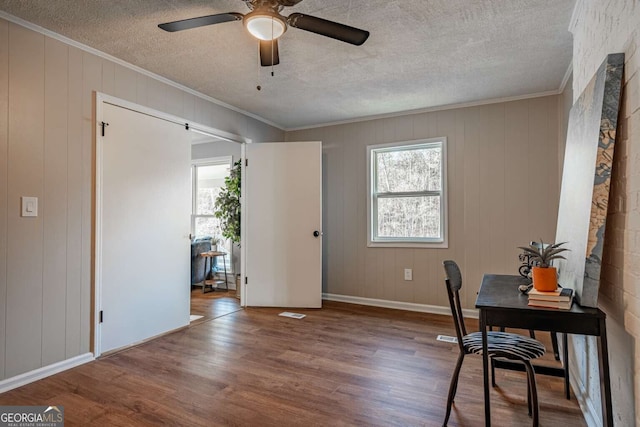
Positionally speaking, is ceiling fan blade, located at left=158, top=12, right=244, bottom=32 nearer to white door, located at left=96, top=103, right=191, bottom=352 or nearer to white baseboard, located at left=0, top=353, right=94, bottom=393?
white door, located at left=96, top=103, right=191, bottom=352

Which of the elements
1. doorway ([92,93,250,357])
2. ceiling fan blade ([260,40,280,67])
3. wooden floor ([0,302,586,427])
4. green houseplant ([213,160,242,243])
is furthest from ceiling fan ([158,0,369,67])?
green houseplant ([213,160,242,243])

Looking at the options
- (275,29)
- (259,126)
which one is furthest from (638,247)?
(259,126)

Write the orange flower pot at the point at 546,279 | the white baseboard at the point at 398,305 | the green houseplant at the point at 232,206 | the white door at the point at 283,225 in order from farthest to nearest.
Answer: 1. the green houseplant at the point at 232,206
2. the white door at the point at 283,225
3. the white baseboard at the point at 398,305
4. the orange flower pot at the point at 546,279

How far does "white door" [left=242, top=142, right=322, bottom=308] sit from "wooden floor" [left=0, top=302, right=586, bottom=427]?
952 millimetres

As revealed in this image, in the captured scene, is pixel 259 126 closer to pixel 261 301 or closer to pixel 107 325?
pixel 261 301

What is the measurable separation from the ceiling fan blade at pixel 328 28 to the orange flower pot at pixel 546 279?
1.49m

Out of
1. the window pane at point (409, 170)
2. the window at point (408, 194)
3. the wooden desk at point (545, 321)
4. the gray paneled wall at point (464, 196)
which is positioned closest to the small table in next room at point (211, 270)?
the gray paneled wall at point (464, 196)

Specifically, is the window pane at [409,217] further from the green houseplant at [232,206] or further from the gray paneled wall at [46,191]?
the gray paneled wall at [46,191]

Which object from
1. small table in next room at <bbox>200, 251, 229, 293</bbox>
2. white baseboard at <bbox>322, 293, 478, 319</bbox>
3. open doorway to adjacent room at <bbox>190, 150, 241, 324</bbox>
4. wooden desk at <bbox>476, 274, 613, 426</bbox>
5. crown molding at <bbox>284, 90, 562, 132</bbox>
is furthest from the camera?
open doorway to adjacent room at <bbox>190, 150, 241, 324</bbox>

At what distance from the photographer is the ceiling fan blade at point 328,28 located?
1.83 metres

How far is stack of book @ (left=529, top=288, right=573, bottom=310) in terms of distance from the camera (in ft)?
5.06

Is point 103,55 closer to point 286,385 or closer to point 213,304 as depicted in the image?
point 286,385

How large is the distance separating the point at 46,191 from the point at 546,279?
3.08m

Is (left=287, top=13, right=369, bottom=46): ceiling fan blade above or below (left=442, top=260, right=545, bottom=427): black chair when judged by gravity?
above
